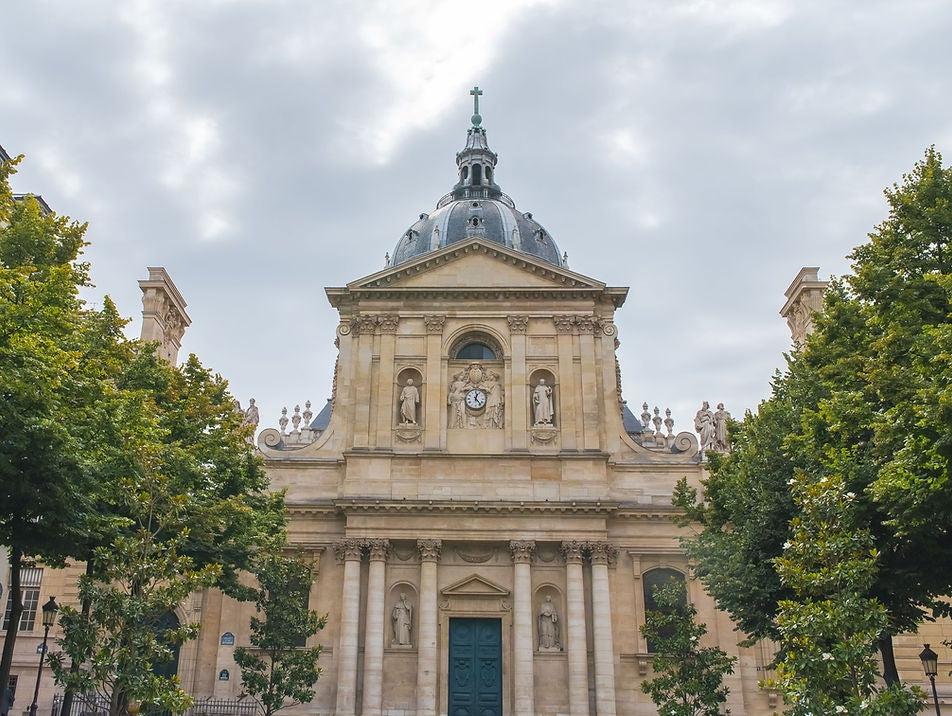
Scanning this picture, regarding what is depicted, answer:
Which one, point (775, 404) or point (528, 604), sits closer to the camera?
point (775, 404)

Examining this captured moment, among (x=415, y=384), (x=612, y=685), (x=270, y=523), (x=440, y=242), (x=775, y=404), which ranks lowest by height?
(x=612, y=685)

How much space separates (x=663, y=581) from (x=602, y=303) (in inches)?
448

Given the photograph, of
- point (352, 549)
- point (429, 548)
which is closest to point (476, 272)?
point (429, 548)

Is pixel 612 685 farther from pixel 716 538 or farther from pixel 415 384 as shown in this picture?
pixel 415 384

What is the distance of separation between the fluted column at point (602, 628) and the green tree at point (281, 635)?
32.5 feet

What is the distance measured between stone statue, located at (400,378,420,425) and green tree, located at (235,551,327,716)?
840 cm

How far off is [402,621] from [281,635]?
20.8 ft

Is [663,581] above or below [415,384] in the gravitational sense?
below

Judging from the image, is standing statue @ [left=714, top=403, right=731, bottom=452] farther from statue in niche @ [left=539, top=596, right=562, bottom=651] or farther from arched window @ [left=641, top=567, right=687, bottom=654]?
statue in niche @ [left=539, top=596, right=562, bottom=651]

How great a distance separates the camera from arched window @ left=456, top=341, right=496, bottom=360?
1496 inches

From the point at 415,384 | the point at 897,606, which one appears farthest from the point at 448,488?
the point at 897,606

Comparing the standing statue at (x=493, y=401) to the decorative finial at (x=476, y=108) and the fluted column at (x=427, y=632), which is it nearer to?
the fluted column at (x=427, y=632)

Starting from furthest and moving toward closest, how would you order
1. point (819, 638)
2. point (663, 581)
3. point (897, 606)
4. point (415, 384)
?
point (415, 384) < point (663, 581) < point (897, 606) < point (819, 638)

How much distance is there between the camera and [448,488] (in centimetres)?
3516
